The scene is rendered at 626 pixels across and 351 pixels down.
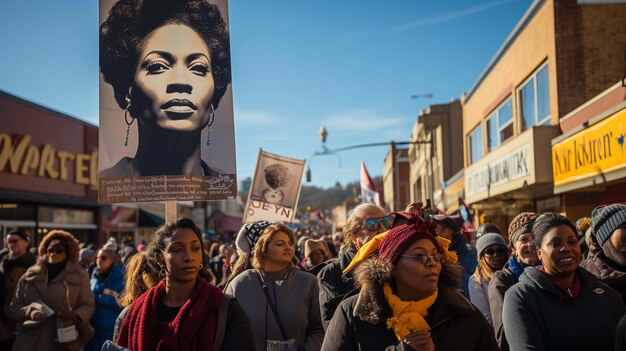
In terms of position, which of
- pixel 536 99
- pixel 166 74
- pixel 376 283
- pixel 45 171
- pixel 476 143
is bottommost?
pixel 376 283

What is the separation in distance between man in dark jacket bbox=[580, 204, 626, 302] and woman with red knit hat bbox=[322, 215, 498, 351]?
1637 millimetres

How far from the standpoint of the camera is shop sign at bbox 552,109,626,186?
33.7 ft

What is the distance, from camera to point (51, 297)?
A: 7207mm

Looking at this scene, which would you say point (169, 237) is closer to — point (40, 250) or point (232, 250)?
point (40, 250)

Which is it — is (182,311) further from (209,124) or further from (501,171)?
(501,171)

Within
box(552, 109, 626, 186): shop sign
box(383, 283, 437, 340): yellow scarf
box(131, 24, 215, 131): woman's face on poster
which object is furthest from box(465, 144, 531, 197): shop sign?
box(383, 283, 437, 340): yellow scarf

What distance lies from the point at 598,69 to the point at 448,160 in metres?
19.7

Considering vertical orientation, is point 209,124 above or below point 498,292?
above

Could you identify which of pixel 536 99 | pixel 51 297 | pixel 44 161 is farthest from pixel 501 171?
pixel 44 161

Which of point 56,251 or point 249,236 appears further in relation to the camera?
point 56,251

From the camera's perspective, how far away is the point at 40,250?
740 centimetres

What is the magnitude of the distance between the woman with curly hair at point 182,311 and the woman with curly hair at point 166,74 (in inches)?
88.3

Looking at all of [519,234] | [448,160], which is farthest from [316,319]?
[448,160]

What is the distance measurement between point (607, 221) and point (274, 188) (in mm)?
7822
